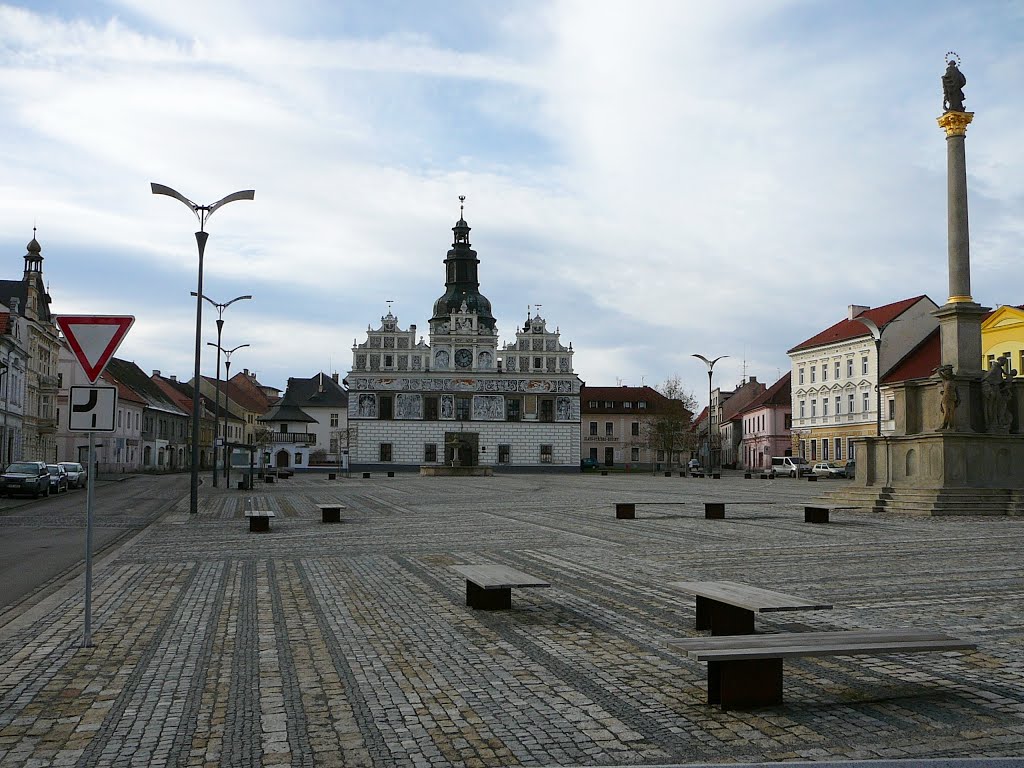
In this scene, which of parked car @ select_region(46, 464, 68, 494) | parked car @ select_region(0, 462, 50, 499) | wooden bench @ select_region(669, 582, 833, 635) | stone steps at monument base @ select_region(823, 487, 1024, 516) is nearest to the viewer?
wooden bench @ select_region(669, 582, 833, 635)

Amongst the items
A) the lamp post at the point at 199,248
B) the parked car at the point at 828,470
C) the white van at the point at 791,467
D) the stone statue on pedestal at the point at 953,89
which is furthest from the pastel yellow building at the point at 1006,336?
the lamp post at the point at 199,248

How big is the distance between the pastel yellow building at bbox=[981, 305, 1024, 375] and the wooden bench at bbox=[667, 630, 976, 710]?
5434 cm

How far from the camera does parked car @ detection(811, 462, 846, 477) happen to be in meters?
64.2

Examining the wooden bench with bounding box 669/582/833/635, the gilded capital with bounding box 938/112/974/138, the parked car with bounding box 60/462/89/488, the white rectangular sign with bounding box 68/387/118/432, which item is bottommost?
the parked car with bounding box 60/462/89/488

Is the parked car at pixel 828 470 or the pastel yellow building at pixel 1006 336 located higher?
the pastel yellow building at pixel 1006 336

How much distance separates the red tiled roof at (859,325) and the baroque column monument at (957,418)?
1836 inches

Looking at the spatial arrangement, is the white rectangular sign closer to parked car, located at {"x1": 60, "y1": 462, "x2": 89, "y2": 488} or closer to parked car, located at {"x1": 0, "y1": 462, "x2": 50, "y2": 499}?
parked car, located at {"x1": 0, "y1": 462, "x2": 50, "y2": 499}

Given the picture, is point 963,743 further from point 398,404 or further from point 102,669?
point 398,404

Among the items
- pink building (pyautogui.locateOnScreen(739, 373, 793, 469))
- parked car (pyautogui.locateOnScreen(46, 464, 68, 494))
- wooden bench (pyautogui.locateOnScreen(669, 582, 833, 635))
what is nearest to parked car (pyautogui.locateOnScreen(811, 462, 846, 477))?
pink building (pyautogui.locateOnScreen(739, 373, 793, 469))

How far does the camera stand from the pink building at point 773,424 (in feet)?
293

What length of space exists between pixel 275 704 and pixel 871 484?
76.1 feet

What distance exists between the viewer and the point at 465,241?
10638 centimetres

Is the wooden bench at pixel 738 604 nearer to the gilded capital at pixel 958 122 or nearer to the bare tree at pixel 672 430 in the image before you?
the gilded capital at pixel 958 122

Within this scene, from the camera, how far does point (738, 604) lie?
7.35m
